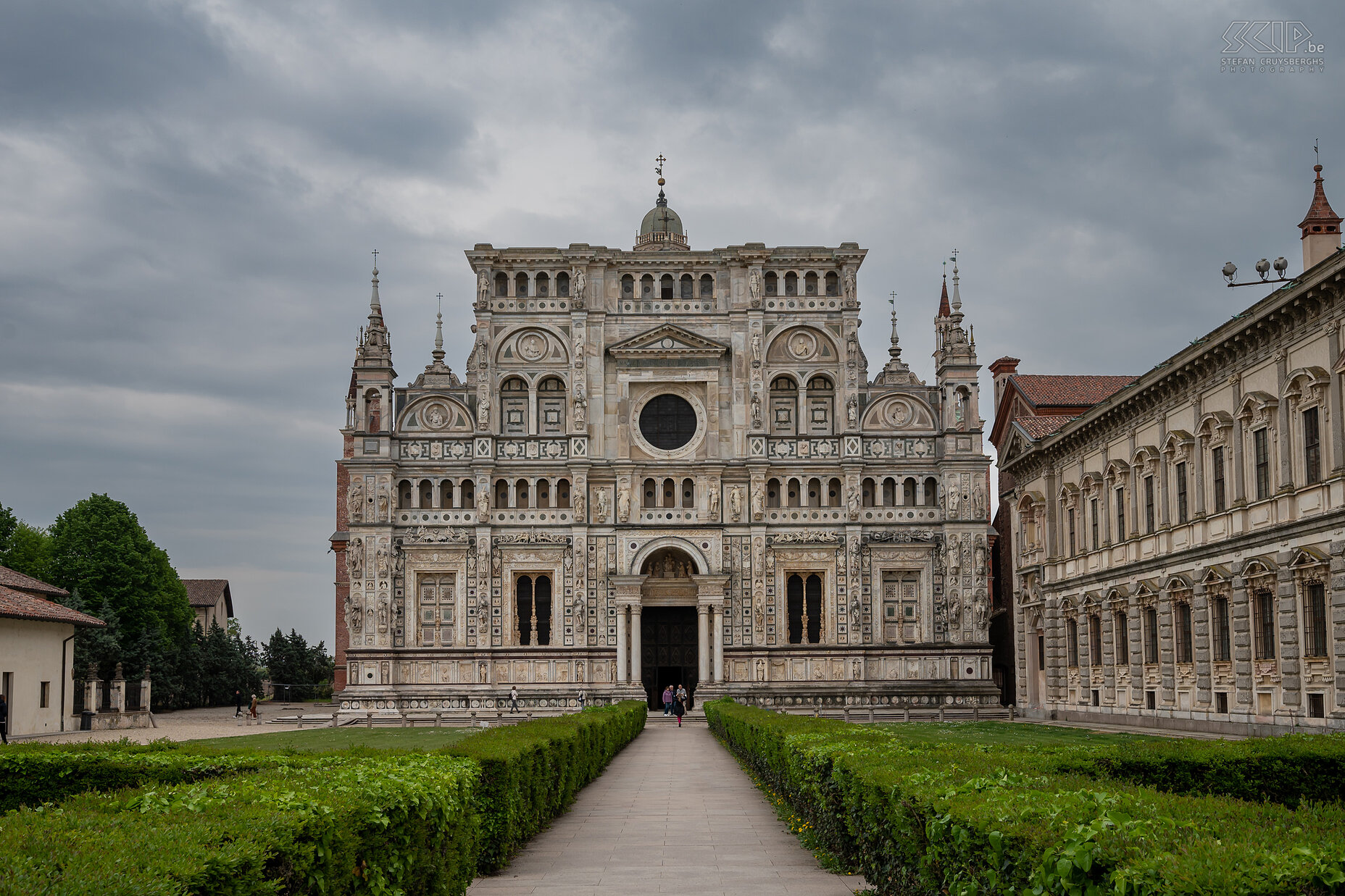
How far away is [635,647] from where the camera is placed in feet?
209

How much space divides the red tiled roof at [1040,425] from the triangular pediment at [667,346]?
50.9 feet

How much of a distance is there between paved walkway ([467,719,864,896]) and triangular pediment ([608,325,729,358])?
3772 centimetres

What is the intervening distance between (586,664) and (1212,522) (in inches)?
1347

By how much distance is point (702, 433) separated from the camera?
6569cm

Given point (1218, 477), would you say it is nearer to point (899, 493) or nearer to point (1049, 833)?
point (899, 493)

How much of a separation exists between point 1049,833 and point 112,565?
243ft


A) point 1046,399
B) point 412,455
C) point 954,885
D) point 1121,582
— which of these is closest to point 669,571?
point 412,455

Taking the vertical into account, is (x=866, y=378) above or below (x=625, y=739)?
above

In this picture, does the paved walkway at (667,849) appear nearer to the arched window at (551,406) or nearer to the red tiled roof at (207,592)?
the arched window at (551,406)

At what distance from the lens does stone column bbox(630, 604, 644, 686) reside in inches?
2504

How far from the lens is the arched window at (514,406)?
217 ft

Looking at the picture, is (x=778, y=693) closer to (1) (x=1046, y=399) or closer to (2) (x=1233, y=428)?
(1) (x=1046, y=399)

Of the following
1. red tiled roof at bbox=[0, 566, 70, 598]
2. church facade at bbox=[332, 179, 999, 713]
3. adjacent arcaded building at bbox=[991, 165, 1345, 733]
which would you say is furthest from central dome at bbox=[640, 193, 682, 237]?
red tiled roof at bbox=[0, 566, 70, 598]

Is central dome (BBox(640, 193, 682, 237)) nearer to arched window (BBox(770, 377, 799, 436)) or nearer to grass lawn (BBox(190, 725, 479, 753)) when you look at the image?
arched window (BBox(770, 377, 799, 436))
